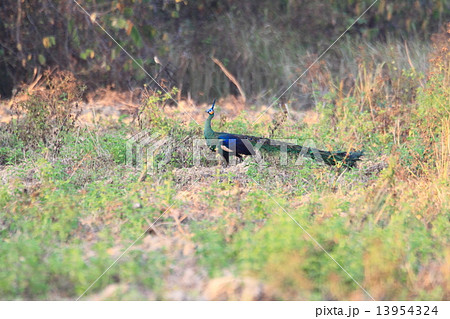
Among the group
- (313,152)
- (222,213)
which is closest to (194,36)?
(313,152)

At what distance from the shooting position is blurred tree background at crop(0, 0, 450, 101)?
8.13 m

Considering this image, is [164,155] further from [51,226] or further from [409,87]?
[409,87]

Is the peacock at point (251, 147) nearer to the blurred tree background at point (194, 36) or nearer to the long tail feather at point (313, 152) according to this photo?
the long tail feather at point (313, 152)

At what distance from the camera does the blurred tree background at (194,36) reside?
8.13m

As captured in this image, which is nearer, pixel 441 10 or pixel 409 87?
pixel 409 87

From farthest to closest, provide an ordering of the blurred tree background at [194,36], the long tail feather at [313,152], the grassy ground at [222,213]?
the blurred tree background at [194,36], the long tail feather at [313,152], the grassy ground at [222,213]

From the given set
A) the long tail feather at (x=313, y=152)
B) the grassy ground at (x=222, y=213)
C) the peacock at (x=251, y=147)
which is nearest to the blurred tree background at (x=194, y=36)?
the grassy ground at (x=222, y=213)

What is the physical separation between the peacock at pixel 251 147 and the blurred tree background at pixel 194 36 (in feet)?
9.30

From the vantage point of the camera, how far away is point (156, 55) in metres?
8.38


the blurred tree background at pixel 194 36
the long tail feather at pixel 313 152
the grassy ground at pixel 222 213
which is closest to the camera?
the grassy ground at pixel 222 213

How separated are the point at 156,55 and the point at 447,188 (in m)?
5.19

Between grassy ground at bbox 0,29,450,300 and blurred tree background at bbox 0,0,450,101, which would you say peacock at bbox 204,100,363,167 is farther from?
blurred tree background at bbox 0,0,450,101
